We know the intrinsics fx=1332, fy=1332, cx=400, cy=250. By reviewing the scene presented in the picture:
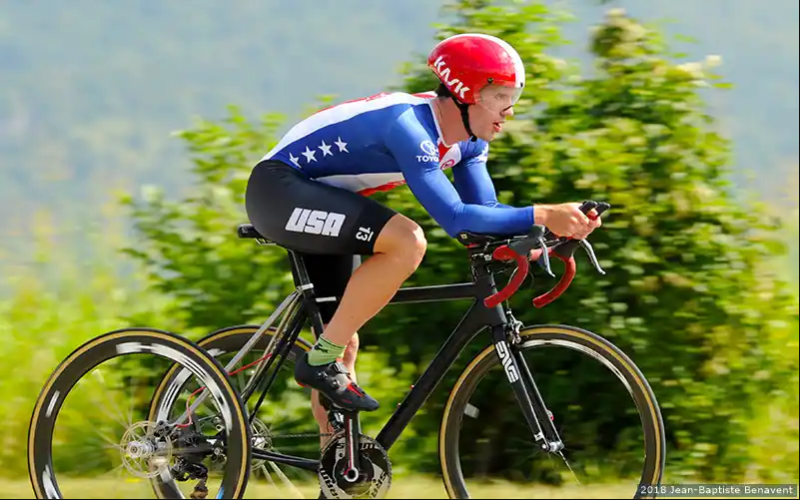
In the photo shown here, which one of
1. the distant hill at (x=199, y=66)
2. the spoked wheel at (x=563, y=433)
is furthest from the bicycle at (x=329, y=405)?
the distant hill at (x=199, y=66)

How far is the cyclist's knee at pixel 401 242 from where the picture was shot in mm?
5023

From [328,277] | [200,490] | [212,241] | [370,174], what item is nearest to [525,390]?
[328,277]

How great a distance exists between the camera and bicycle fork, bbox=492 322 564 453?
17.1 ft

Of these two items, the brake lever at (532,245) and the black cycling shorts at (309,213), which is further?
the black cycling shorts at (309,213)

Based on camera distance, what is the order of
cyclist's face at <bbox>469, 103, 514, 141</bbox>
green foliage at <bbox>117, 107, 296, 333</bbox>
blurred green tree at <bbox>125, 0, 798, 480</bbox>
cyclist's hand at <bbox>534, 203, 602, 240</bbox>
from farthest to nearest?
1. green foliage at <bbox>117, 107, 296, 333</bbox>
2. blurred green tree at <bbox>125, 0, 798, 480</bbox>
3. cyclist's face at <bbox>469, 103, 514, 141</bbox>
4. cyclist's hand at <bbox>534, 203, 602, 240</bbox>

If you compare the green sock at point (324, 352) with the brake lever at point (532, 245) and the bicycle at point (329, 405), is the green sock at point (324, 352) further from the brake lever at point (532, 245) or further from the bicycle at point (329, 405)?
the brake lever at point (532, 245)

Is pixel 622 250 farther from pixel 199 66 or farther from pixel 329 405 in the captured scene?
pixel 199 66

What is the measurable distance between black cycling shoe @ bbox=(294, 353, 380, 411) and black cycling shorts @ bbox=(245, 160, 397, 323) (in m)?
0.45

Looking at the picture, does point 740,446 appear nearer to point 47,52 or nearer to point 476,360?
point 476,360

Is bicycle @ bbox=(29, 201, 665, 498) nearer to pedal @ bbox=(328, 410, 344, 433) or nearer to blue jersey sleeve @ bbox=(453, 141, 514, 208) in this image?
pedal @ bbox=(328, 410, 344, 433)

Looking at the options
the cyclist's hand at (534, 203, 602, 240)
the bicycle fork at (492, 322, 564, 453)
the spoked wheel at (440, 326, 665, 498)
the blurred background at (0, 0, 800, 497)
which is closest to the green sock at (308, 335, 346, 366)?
the bicycle fork at (492, 322, 564, 453)

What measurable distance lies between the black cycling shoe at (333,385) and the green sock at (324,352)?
20 mm

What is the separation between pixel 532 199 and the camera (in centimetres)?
659

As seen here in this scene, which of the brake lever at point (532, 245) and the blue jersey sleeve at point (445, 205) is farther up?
the blue jersey sleeve at point (445, 205)
